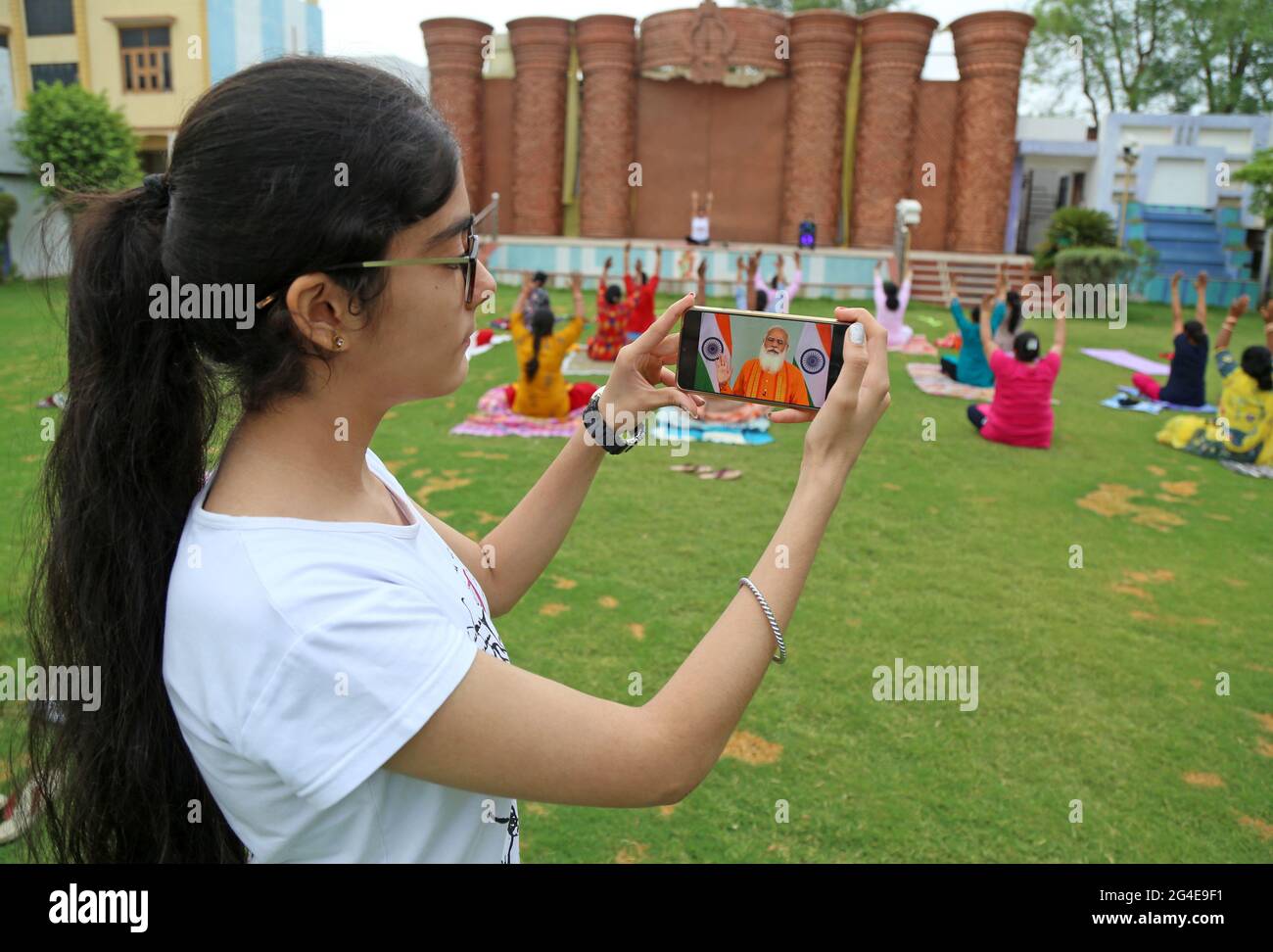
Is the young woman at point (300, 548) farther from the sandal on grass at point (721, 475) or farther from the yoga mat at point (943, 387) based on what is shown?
the yoga mat at point (943, 387)

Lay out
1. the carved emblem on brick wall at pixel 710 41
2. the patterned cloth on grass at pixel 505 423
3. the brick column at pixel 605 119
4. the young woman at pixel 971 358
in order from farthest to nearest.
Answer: the brick column at pixel 605 119, the carved emblem on brick wall at pixel 710 41, the young woman at pixel 971 358, the patterned cloth on grass at pixel 505 423

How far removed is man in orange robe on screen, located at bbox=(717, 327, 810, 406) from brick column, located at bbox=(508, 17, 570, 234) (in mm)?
22381

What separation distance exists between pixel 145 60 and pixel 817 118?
16.2 metres

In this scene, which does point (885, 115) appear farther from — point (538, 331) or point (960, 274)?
point (538, 331)

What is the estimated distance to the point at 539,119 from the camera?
22.9 meters

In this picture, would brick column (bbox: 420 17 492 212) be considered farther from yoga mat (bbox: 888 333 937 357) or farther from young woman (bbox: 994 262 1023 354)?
young woman (bbox: 994 262 1023 354)

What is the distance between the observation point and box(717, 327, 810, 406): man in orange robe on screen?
1865 mm

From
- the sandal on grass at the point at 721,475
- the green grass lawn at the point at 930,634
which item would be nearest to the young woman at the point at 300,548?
the green grass lawn at the point at 930,634

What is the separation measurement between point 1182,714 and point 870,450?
445 centimetres

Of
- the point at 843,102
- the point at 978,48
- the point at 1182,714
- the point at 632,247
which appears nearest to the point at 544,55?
the point at 632,247

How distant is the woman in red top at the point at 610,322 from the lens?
1241 cm

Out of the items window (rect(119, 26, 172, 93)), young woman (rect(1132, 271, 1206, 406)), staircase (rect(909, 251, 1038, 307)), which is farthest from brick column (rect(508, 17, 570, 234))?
young woman (rect(1132, 271, 1206, 406))

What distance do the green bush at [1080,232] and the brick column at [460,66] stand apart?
13292 millimetres

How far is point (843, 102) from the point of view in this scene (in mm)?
22375
